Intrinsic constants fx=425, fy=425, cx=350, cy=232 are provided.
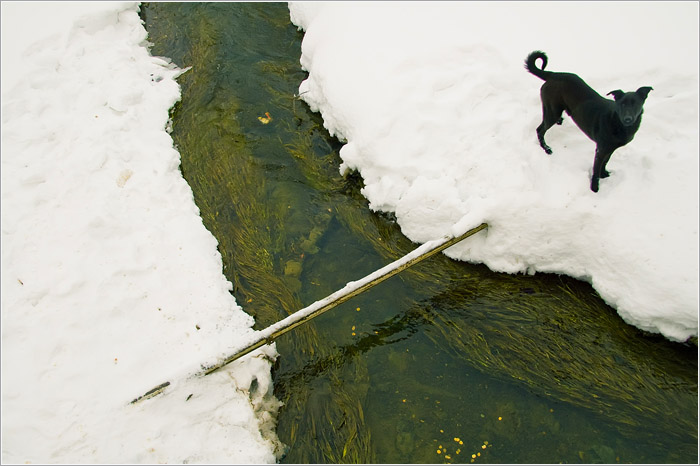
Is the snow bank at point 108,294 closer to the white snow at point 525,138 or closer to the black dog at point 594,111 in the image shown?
the white snow at point 525,138

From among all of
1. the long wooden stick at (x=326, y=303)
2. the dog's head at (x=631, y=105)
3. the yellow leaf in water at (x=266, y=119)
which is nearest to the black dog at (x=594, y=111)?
the dog's head at (x=631, y=105)

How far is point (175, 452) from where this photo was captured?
300 centimetres

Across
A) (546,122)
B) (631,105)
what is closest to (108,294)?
(546,122)

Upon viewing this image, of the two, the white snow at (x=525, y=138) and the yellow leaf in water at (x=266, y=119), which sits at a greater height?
the white snow at (x=525, y=138)

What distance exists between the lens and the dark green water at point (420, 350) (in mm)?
3078

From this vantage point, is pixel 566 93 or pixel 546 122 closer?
pixel 566 93

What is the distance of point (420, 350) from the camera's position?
11.5 feet

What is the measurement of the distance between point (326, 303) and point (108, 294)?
1.91 metres

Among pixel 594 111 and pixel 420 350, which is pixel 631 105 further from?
pixel 420 350

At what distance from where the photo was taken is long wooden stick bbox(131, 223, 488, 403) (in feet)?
10.5

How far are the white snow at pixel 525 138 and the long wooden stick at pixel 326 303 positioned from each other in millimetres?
222

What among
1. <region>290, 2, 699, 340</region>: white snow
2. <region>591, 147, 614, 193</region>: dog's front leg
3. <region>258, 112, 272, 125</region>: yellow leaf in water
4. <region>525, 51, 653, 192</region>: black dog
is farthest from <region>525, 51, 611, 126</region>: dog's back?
<region>258, 112, 272, 125</region>: yellow leaf in water

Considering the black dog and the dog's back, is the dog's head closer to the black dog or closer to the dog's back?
the black dog

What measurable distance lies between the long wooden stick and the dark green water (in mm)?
352
